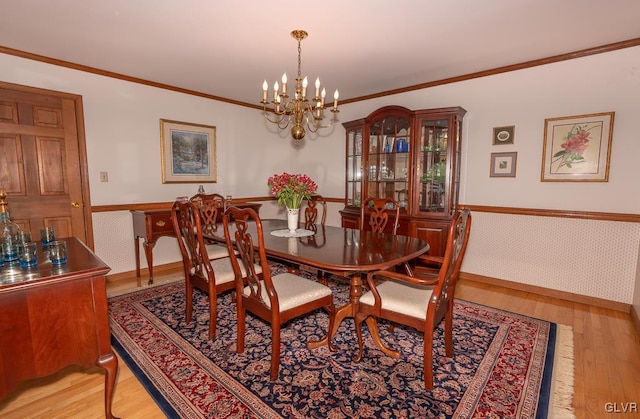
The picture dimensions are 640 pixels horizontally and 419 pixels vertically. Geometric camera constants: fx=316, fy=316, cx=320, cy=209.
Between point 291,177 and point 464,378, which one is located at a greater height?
point 291,177

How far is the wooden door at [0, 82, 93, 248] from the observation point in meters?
2.84

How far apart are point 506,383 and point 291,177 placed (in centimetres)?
188

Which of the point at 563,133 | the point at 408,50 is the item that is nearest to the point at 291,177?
the point at 408,50

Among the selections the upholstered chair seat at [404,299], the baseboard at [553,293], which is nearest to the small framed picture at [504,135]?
the baseboard at [553,293]

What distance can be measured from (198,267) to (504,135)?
3.18 meters

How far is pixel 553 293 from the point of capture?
10.2 ft

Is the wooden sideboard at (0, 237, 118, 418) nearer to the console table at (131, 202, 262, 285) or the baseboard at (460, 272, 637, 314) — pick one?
the console table at (131, 202, 262, 285)

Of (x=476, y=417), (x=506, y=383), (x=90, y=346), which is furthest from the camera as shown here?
(x=506, y=383)

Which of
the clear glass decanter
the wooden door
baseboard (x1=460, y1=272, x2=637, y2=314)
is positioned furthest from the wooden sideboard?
baseboard (x1=460, y1=272, x2=637, y2=314)

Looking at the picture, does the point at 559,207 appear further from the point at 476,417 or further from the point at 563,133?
the point at 476,417

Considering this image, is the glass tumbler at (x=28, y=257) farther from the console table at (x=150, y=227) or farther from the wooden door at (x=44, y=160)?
the wooden door at (x=44, y=160)

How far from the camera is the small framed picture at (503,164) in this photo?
323 cm

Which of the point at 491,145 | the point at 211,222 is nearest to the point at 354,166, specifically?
the point at 491,145

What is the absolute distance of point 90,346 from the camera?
4.41 ft
